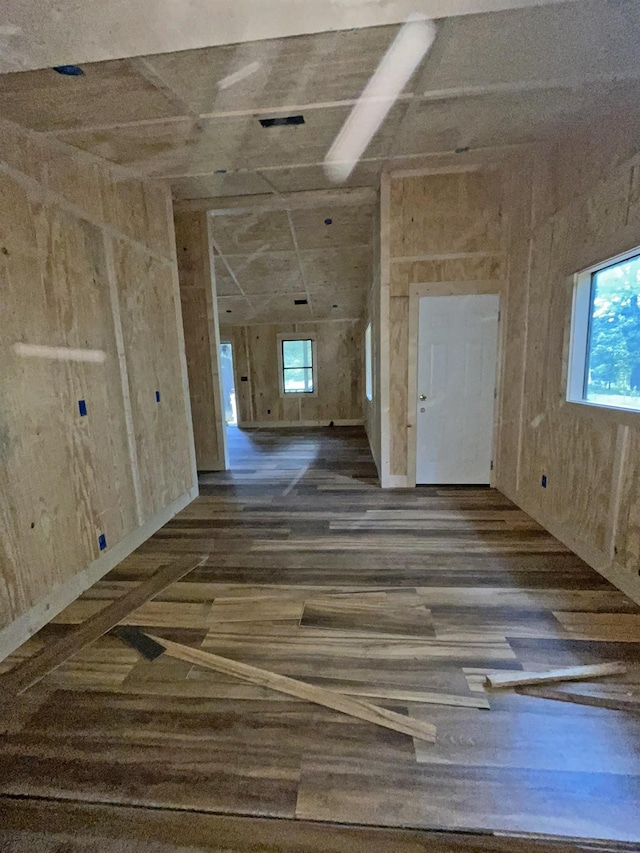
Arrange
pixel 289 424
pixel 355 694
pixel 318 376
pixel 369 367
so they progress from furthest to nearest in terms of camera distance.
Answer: pixel 289 424
pixel 318 376
pixel 369 367
pixel 355 694

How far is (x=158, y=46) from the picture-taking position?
1.51 m

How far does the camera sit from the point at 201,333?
468 centimetres

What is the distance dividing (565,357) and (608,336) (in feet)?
1.09

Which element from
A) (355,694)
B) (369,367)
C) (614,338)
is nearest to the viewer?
(355,694)

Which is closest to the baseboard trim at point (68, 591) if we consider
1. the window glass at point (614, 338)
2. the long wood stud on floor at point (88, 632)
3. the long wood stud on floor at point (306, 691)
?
the long wood stud on floor at point (88, 632)

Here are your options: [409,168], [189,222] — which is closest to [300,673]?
[409,168]

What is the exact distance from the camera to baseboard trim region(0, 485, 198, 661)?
1.89 m

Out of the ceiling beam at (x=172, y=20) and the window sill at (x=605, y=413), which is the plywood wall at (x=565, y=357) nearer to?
the window sill at (x=605, y=413)

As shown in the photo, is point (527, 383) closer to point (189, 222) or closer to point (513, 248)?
point (513, 248)

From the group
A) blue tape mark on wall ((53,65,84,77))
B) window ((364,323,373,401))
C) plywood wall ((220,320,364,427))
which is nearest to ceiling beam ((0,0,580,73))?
blue tape mark on wall ((53,65,84,77))

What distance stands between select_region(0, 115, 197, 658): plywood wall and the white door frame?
2455 millimetres

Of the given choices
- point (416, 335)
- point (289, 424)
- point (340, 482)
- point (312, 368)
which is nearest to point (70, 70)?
point (416, 335)

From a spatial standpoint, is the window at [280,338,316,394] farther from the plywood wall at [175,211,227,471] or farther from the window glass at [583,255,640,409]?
the window glass at [583,255,640,409]

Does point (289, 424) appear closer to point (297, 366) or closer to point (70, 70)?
point (297, 366)
